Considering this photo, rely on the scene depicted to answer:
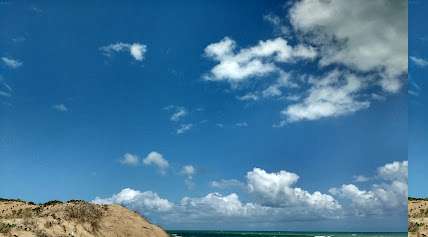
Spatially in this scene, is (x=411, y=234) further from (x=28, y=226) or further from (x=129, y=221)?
(x=28, y=226)

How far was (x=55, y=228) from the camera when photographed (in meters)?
30.2

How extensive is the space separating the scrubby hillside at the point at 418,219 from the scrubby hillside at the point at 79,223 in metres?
17.3

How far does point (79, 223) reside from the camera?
32469 mm

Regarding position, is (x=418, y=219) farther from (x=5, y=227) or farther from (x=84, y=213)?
(x=5, y=227)

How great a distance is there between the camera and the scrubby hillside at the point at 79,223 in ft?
93.4

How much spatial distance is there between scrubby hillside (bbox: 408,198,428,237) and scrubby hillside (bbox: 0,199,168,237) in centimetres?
1734

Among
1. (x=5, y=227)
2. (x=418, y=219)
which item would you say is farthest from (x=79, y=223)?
(x=418, y=219)

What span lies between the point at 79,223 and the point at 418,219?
81.0 ft

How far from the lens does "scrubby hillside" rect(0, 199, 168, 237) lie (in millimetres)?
28469

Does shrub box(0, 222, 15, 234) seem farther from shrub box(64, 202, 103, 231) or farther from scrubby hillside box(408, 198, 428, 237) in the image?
scrubby hillside box(408, 198, 428, 237)

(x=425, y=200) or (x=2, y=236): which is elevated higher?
(x=425, y=200)

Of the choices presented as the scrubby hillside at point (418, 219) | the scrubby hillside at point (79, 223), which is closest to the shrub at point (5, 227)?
the scrubby hillside at point (79, 223)

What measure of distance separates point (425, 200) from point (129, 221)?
31580mm

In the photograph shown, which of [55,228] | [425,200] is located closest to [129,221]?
[55,228]
